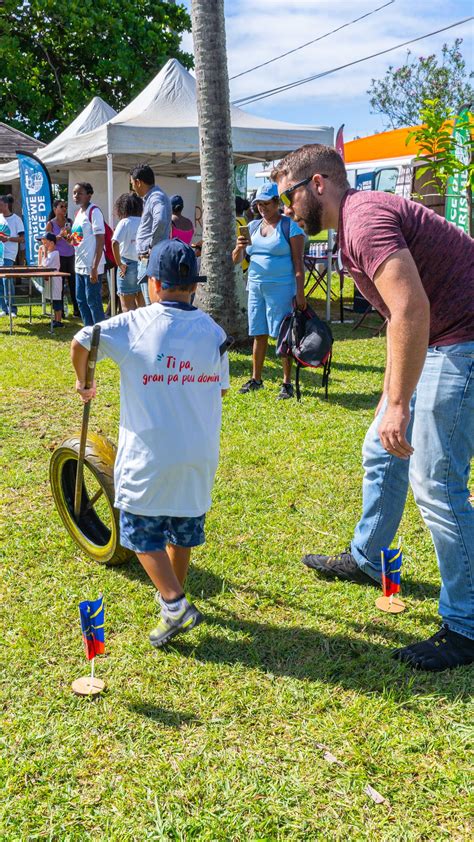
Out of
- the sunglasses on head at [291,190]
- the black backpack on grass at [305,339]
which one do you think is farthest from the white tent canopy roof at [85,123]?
the sunglasses on head at [291,190]

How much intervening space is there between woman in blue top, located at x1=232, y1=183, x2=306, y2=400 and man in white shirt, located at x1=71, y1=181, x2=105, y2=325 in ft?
9.39

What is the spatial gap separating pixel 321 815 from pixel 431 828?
324 millimetres

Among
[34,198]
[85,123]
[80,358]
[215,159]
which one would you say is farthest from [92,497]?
[85,123]

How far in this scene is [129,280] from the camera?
854 centimetres

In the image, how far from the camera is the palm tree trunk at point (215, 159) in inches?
326

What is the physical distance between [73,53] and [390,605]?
26952 mm

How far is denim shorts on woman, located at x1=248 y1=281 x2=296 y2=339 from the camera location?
6.86 meters

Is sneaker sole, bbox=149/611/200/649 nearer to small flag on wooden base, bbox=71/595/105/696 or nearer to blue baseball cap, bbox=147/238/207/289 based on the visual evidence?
small flag on wooden base, bbox=71/595/105/696

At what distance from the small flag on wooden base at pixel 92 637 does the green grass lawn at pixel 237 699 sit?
1.8 inches

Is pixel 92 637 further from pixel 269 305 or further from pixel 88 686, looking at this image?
pixel 269 305

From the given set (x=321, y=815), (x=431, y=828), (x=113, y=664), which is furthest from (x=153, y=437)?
(x=431, y=828)

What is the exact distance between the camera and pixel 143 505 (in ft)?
9.55

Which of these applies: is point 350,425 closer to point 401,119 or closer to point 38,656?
point 38,656

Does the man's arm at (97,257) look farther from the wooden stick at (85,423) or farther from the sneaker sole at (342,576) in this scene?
the sneaker sole at (342,576)
